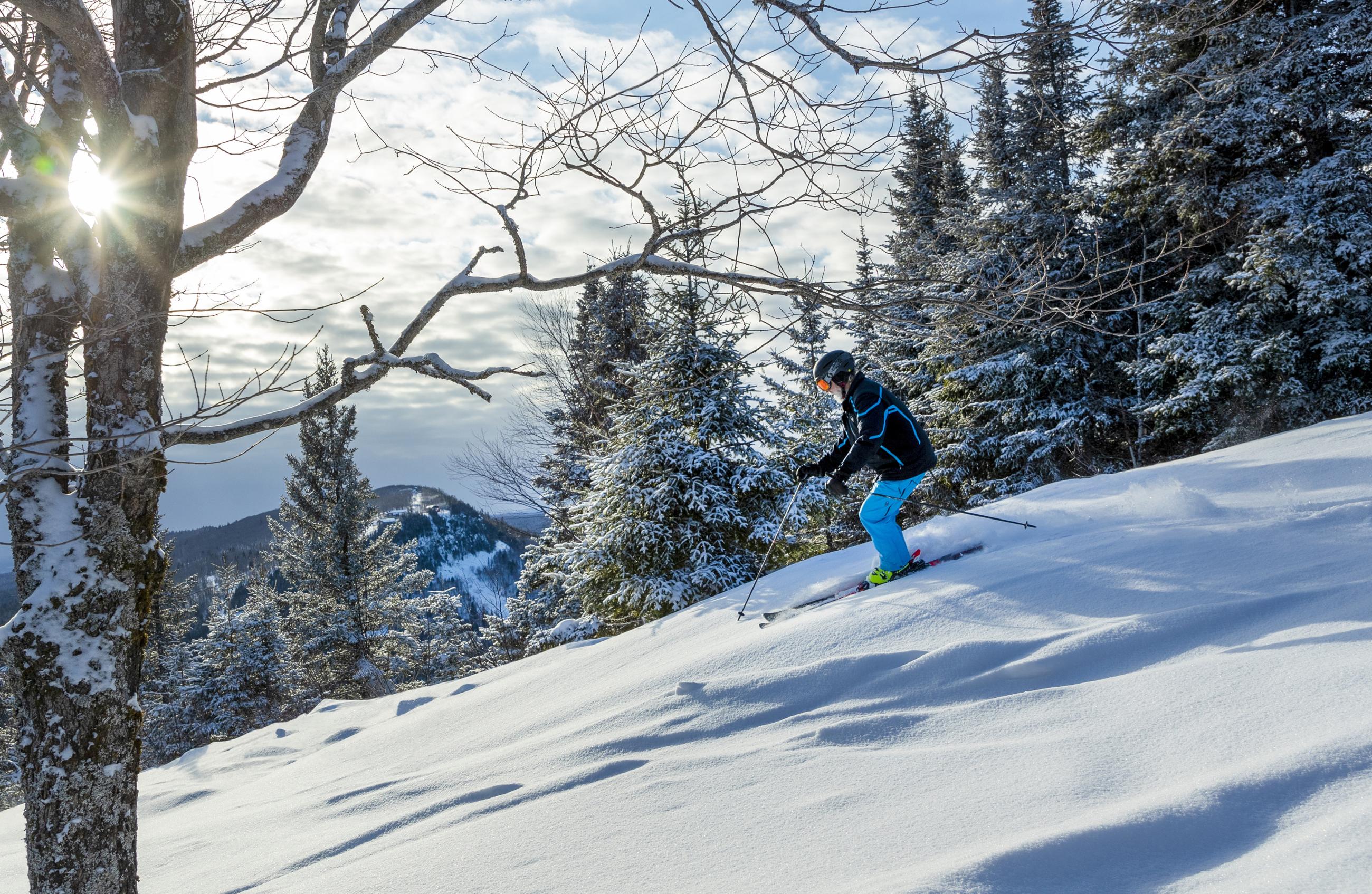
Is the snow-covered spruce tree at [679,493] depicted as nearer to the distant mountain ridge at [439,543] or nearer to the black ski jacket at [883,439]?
the black ski jacket at [883,439]

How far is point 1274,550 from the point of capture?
4.17 m

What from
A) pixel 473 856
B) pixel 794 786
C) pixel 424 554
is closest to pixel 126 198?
pixel 473 856

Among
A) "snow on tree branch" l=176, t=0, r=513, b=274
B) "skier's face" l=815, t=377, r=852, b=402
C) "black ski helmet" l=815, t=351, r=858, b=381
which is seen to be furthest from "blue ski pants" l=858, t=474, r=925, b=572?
"snow on tree branch" l=176, t=0, r=513, b=274

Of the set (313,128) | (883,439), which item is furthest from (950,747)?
(313,128)

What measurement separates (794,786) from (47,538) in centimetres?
295

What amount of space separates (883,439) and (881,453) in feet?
0.36

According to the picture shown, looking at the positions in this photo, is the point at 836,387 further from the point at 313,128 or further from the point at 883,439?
the point at 313,128

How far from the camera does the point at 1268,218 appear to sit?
12414 mm

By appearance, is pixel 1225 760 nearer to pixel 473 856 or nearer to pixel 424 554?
pixel 473 856

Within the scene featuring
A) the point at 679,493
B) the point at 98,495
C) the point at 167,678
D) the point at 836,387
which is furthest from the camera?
the point at 167,678

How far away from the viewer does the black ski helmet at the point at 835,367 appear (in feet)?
18.6

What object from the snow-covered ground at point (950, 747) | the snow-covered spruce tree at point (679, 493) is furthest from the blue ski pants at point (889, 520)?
the snow-covered spruce tree at point (679, 493)

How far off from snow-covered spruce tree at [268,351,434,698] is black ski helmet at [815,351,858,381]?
1842 centimetres

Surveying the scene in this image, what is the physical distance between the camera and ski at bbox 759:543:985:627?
5.47m
